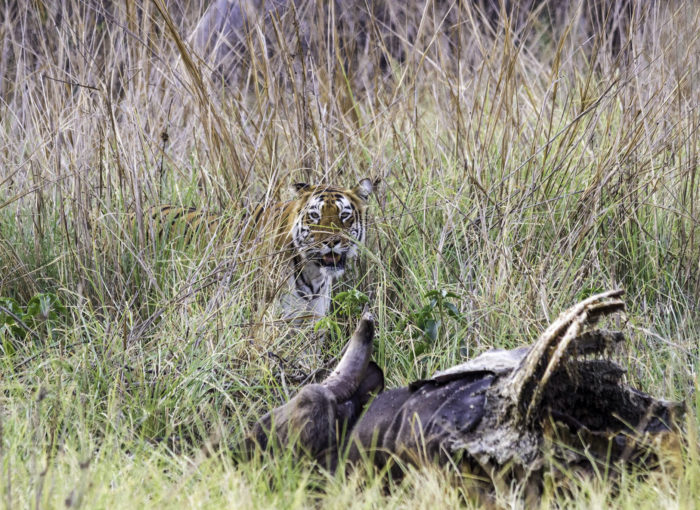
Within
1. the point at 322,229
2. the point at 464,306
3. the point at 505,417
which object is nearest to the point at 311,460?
the point at 505,417

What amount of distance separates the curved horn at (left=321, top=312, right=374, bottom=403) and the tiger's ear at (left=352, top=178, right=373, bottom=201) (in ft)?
5.06

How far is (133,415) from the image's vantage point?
280 centimetres

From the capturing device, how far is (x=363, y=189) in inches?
160

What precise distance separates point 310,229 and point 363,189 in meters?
0.38

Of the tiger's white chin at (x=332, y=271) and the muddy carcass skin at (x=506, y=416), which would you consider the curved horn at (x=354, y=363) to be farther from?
the tiger's white chin at (x=332, y=271)

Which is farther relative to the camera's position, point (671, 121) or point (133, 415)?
point (671, 121)

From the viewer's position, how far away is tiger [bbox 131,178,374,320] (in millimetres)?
3832

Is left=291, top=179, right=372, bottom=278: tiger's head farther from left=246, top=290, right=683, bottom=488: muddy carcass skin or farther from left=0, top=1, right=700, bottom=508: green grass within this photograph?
left=246, top=290, right=683, bottom=488: muddy carcass skin

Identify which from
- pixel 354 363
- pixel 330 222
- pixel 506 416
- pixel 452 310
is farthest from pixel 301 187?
pixel 506 416

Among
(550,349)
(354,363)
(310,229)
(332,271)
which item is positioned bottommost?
(332,271)

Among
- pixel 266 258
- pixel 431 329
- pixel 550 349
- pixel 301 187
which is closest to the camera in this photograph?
pixel 550 349

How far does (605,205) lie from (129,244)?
216 centimetres

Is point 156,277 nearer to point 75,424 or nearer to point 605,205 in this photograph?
point 75,424

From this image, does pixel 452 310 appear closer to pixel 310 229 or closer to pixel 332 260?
pixel 332 260
